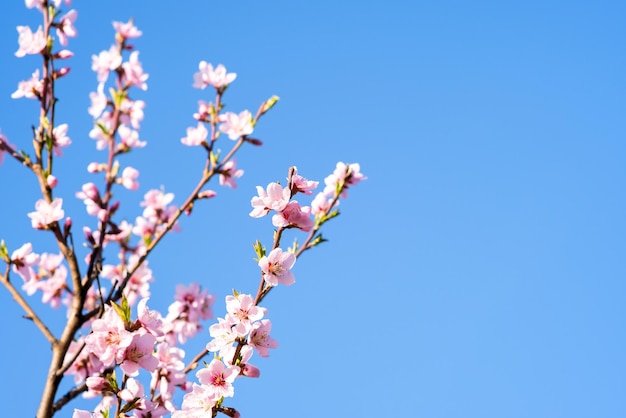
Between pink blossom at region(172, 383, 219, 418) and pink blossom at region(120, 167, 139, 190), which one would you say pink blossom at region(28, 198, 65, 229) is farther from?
pink blossom at region(172, 383, 219, 418)

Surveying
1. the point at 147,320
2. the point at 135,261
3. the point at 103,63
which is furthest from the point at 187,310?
the point at 147,320

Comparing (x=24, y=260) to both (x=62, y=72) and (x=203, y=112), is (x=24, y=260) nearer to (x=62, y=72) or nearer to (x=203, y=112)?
(x=62, y=72)

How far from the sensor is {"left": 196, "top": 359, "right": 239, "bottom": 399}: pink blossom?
315 centimetres

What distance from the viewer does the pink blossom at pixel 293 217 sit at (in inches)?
129

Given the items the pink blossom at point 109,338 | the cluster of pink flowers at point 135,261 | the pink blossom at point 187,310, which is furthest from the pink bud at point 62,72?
the pink blossom at point 109,338

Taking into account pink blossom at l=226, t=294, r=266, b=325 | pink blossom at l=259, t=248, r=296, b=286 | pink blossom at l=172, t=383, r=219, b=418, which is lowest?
pink blossom at l=172, t=383, r=219, b=418

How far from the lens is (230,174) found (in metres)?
5.44

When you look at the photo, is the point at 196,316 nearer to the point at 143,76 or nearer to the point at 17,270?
Answer: the point at 17,270

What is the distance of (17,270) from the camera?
14.7ft

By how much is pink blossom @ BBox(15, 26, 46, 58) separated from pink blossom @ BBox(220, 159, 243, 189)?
1.83m

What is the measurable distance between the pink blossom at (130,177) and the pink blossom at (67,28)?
121cm

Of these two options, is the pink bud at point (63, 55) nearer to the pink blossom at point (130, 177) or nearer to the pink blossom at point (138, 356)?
the pink blossom at point (130, 177)

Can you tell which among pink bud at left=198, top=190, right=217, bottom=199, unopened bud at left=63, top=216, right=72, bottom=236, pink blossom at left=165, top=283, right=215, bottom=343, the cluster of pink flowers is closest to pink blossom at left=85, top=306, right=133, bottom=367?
the cluster of pink flowers

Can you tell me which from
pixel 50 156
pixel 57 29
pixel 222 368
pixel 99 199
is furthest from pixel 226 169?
pixel 222 368
